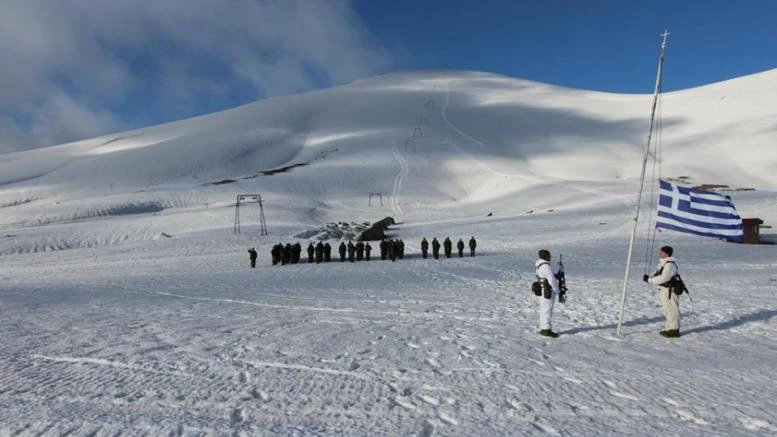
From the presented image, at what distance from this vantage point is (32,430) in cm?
519

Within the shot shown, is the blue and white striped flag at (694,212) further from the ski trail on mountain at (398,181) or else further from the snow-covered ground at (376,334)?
the ski trail on mountain at (398,181)

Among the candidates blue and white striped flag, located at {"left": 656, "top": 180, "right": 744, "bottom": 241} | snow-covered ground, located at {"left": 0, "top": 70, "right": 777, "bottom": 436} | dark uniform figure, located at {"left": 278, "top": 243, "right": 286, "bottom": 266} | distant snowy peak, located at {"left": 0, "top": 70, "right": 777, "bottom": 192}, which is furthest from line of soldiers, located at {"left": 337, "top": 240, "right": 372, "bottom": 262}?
distant snowy peak, located at {"left": 0, "top": 70, "right": 777, "bottom": 192}

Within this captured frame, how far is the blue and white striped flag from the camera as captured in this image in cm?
977

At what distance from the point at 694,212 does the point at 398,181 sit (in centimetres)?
6900

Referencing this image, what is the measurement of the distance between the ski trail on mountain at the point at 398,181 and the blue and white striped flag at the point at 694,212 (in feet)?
155

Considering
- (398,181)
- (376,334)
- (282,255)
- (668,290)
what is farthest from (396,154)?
(668,290)

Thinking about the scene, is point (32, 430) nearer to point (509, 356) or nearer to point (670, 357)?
point (509, 356)

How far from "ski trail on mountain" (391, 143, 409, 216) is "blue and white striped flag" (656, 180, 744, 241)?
47.3 m

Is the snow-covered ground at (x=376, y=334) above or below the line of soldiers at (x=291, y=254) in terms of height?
below

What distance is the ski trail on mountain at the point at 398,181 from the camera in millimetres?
62825

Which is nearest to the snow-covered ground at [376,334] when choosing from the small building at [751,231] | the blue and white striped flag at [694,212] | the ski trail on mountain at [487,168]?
the small building at [751,231]

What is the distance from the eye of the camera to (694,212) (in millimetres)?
9828

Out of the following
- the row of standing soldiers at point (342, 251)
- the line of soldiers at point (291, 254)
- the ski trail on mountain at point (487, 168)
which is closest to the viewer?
the line of soldiers at point (291, 254)

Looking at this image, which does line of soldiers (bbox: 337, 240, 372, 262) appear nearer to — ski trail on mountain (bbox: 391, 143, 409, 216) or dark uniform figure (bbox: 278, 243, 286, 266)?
dark uniform figure (bbox: 278, 243, 286, 266)
